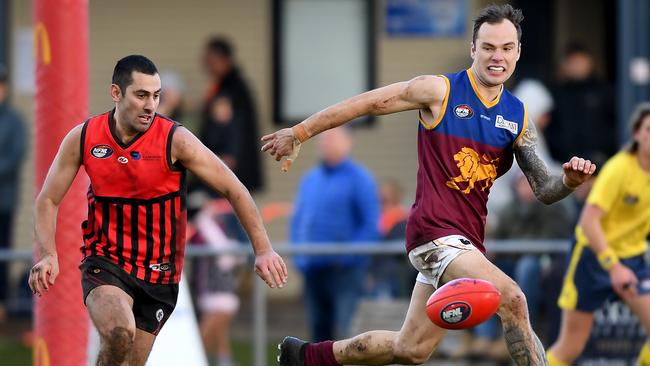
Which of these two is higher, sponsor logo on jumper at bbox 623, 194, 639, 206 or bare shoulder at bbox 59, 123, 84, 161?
bare shoulder at bbox 59, 123, 84, 161

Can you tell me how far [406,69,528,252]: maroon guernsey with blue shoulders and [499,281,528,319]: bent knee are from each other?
484 millimetres

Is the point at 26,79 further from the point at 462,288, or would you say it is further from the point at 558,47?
the point at 462,288

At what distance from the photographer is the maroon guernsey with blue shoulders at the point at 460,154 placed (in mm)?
8062

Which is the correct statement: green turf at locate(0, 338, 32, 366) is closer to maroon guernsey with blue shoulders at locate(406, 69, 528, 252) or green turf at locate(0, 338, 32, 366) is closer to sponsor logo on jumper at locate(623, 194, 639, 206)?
sponsor logo on jumper at locate(623, 194, 639, 206)

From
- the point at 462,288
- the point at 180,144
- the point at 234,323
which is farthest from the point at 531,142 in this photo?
the point at 234,323

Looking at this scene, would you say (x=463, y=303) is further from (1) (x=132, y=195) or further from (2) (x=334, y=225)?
(2) (x=334, y=225)

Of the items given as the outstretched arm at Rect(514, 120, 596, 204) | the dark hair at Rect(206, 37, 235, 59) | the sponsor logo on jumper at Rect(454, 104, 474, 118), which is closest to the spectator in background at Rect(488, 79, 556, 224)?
the dark hair at Rect(206, 37, 235, 59)

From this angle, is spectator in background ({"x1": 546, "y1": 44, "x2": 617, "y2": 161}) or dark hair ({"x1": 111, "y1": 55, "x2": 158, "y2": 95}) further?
spectator in background ({"x1": 546, "y1": 44, "x2": 617, "y2": 161})

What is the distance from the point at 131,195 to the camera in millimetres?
8070

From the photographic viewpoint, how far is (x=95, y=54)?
17469 millimetres

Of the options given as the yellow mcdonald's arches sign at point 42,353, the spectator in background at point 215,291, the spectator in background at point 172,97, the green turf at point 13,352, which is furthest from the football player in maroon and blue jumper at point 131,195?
the spectator in background at point 172,97

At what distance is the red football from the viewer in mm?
7484

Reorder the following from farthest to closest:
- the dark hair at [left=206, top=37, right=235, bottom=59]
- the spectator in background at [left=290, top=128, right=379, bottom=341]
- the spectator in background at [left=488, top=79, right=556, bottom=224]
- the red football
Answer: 1. the dark hair at [left=206, top=37, right=235, bottom=59]
2. the spectator in background at [left=488, top=79, right=556, bottom=224]
3. the spectator in background at [left=290, top=128, right=379, bottom=341]
4. the red football

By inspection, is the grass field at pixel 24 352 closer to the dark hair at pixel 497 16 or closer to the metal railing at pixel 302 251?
the metal railing at pixel 302 251
